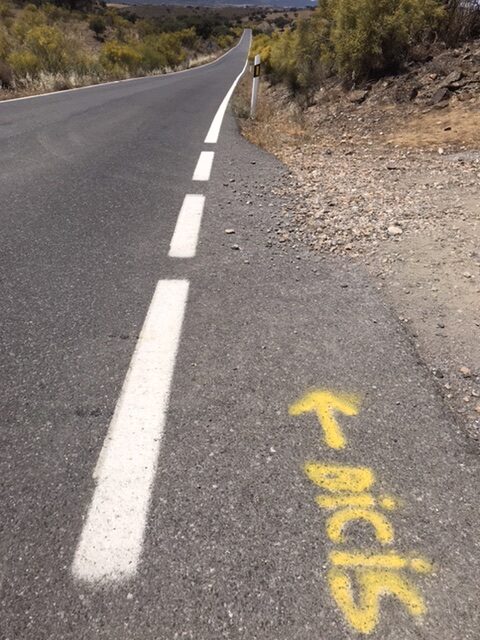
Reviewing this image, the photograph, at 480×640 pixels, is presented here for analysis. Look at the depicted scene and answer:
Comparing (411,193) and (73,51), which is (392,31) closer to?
(411,193)

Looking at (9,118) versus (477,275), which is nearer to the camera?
(477,275)

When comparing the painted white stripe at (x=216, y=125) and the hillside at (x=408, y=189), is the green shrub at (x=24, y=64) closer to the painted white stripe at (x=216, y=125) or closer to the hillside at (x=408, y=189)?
the painted white stripe at (x=216, y=125)

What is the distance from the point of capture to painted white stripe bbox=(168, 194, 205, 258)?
3385 millimetres

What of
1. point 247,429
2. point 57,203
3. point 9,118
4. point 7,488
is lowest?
point 247,429

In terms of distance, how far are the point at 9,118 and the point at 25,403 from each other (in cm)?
848

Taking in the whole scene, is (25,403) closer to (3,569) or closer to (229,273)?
(3,569)

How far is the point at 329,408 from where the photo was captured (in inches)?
77.4

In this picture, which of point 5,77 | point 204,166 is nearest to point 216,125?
point 204,166

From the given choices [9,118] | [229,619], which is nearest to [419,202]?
[229,619]

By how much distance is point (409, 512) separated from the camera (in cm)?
154

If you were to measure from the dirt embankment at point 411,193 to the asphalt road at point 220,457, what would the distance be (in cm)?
24

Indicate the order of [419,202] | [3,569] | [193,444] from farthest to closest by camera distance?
[419,202] → [193,444] → [3,569]

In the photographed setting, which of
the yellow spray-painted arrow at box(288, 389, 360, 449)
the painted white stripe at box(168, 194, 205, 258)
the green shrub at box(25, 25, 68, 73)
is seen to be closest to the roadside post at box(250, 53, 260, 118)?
the painted white stripe at box(168, 194, 205, 258)

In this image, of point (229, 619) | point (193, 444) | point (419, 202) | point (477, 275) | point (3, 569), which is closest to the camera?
point (229, 619)
